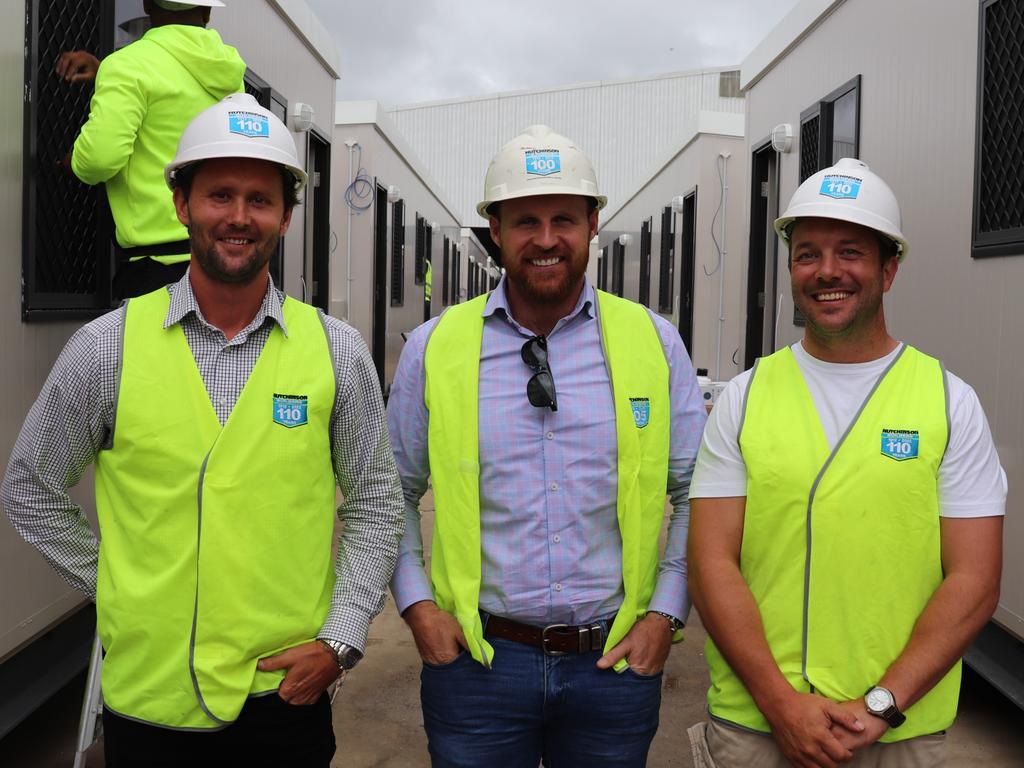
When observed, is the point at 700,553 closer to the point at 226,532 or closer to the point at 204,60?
the point at 226,532

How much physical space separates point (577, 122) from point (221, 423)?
32.6 metres

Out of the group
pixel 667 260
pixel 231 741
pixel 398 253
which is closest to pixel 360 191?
pixel 398 253

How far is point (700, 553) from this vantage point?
2064mm

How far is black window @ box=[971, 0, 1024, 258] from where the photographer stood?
3826 millimetres

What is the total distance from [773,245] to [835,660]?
6312 mm

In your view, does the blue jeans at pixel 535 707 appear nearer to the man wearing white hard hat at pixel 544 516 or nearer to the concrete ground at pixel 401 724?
the man wearing white hard hat at pixel 544 516

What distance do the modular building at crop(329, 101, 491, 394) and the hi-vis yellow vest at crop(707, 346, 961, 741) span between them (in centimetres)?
714

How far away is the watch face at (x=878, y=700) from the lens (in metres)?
1.91

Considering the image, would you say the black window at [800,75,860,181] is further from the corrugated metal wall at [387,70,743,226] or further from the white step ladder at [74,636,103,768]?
the corrugated metal wall at [387,70,743,226]

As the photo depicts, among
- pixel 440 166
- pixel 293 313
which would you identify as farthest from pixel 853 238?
pixel 440 166

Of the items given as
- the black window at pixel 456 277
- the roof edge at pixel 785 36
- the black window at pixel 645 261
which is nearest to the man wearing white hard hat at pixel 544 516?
the roof edge at pixel 785 36

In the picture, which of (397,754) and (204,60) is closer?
(204,60)

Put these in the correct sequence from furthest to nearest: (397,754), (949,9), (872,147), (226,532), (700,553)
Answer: (872,147) < (949,9) < (397,754) < (700,553) < (226,532)

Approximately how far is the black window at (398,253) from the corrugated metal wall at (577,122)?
19656 millimetres
